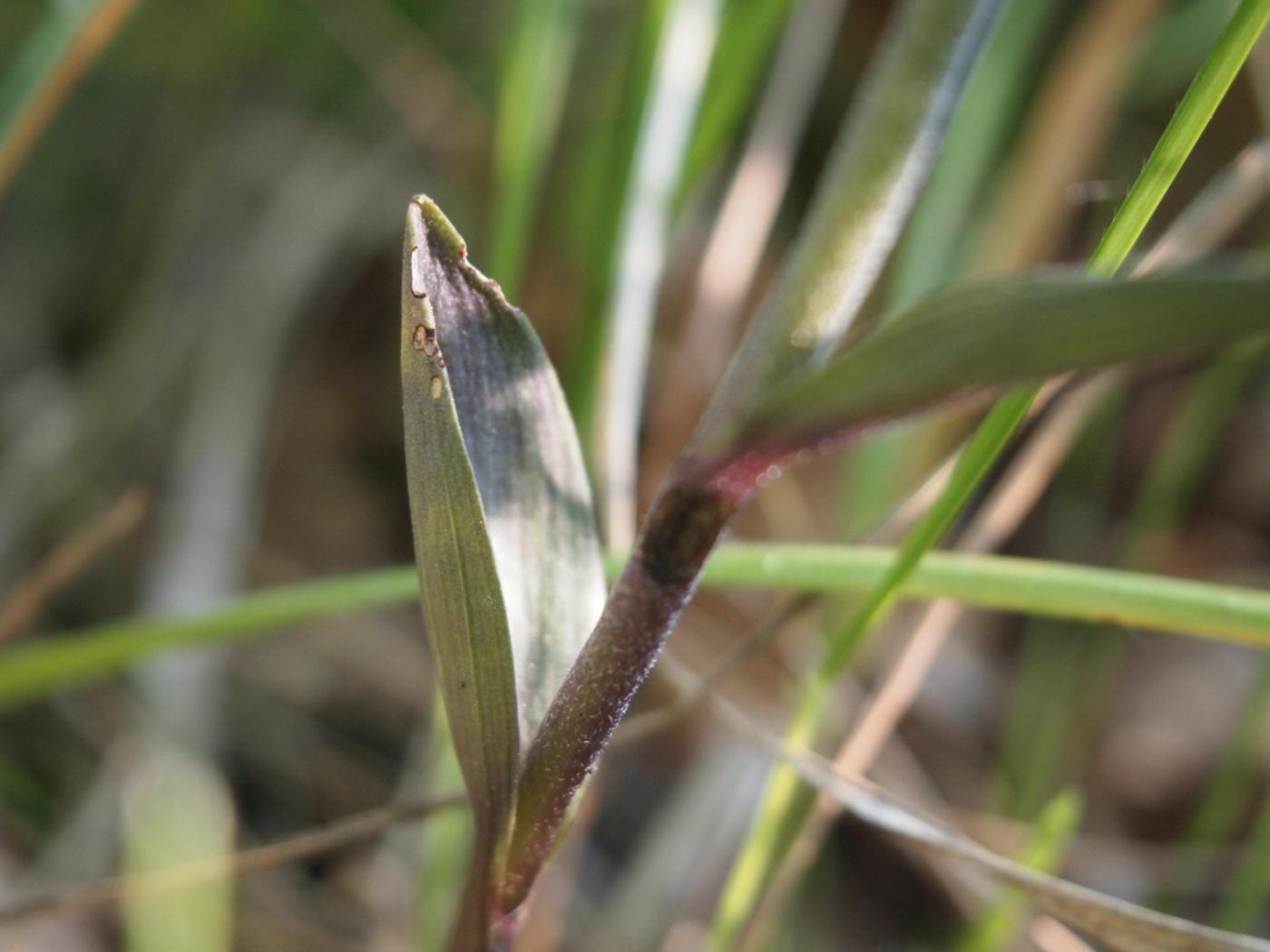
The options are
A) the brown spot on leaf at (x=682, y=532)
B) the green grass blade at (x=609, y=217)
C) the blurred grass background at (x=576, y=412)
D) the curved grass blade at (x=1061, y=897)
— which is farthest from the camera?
the blurred grass background at (x=576, y=412)

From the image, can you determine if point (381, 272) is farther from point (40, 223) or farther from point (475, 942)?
point (475, 942)

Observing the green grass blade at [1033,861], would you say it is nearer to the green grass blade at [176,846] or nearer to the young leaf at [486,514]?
the young leaf at [486,514]

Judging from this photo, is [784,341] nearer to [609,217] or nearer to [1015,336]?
[1015,336]

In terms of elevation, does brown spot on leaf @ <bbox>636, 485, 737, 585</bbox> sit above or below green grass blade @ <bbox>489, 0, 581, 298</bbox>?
below

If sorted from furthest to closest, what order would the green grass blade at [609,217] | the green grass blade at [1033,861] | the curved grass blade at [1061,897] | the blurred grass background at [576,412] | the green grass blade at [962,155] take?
the green grass blade at [962,155] → the blurred grass background at [576,412] → the green grass blade at [609,217] → the green grass blade at [1033,861] → the curved grass blade at [1061,897]

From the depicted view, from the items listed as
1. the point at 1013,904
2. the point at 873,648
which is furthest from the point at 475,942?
the point at 873,648

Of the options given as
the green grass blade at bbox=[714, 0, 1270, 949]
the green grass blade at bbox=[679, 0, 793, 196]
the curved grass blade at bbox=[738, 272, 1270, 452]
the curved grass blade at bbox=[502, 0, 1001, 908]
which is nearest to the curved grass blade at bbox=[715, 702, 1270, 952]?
the green grass blade at bbox=[714, 0, 1270, 949]

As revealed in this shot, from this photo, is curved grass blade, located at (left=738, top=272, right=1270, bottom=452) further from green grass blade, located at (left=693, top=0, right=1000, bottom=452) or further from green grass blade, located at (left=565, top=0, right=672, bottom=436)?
green grass blade, located at (left=565, top=0, right=672, bottom=436)

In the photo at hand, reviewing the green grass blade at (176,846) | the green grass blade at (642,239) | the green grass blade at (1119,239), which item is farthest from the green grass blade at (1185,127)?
the green grass blade at (176,846)
